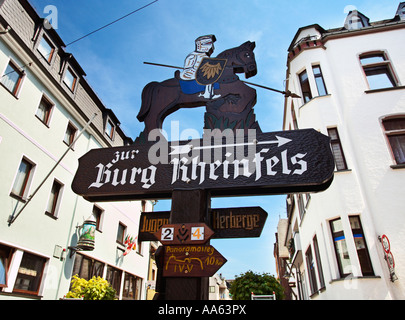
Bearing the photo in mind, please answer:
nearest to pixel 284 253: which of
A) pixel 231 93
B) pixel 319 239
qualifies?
pixel 319 239

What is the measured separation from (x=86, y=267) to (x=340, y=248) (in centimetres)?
1188

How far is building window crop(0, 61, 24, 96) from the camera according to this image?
10666mm

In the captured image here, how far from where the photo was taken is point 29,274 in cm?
1083

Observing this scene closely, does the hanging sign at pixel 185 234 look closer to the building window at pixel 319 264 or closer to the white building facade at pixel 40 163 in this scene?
the white building facade at pixel 40 163

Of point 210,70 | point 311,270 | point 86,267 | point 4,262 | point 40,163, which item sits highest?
point 40,163

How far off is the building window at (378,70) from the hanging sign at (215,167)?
1138 centimetres

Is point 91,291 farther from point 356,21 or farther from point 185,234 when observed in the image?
point 356,21

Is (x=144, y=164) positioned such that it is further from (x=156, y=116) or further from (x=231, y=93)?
(x=231, y=93)

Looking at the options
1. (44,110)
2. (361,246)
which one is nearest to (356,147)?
(361,246)

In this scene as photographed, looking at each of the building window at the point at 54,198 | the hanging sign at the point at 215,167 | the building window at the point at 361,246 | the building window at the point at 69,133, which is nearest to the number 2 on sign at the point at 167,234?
the hanging sign at the point at 215,167

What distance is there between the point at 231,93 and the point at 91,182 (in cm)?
210

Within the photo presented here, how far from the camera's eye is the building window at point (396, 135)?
10.5 meters

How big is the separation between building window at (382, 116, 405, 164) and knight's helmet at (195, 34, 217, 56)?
923cm
